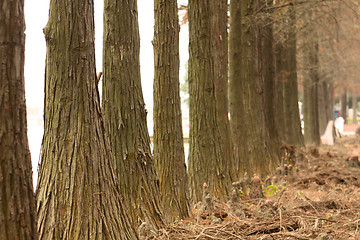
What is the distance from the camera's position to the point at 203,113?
761 cm

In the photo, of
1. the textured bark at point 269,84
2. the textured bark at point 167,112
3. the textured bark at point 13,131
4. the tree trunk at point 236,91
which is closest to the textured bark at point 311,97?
the textured bark at point 269,84

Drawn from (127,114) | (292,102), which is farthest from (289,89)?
(127,114)

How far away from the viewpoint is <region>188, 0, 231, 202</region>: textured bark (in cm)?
754

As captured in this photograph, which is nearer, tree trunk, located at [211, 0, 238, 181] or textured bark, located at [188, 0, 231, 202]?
textured bark, located at [188, 0, 231, 202]

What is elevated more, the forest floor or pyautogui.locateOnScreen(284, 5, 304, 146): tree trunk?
pyautogui.locateOnScreen(284, 5, 304, 146): tree trunk

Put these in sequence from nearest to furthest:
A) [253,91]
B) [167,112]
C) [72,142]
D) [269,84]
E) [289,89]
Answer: [72,142] < [167,112] < [253,91] < [269,84] < [289,89]

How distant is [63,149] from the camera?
382 cm

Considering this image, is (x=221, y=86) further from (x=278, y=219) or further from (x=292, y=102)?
(x=292, y=102)

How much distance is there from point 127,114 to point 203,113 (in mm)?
2720

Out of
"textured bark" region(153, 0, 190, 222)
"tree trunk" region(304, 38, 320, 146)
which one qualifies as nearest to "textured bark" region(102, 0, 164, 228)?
"textured bark" region(153, 0, 190, 222)

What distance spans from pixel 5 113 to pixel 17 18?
1.87 ft

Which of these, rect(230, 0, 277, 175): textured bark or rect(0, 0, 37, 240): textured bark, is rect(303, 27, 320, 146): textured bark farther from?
rect(0, 0, 37, 240): textured bark

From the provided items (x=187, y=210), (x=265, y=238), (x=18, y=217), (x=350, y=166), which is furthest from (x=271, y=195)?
(x=18, y=217)

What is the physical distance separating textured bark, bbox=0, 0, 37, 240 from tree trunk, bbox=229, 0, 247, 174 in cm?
759
